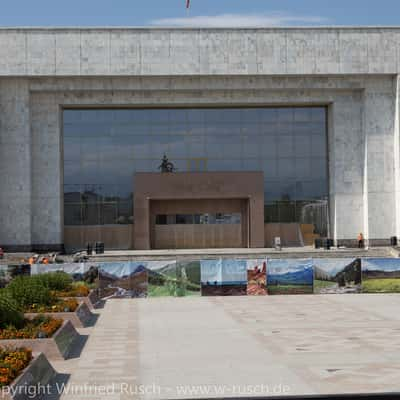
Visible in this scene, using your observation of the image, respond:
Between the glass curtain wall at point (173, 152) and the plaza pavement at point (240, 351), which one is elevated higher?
the glass curtain wall at point (173, 152)

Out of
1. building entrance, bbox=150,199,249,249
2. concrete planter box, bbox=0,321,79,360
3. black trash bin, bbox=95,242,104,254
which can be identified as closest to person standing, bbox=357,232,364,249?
building entrance, bbox=150,199,249,249

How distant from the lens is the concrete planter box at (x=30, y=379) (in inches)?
374

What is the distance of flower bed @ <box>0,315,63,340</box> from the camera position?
46.1 ft

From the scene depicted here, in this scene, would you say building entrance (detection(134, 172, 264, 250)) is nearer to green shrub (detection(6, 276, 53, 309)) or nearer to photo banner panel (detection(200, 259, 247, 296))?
photo banner panel (detection(200, 259, 247, 296))

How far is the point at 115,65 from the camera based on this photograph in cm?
4666

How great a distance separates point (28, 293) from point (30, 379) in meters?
9.25

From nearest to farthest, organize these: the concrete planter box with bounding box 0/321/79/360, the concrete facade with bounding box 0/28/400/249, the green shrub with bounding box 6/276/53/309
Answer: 1. the concrete planter box with bounding box 0/321/79/360
2. the green shrub with bounding box 6/276/53/309
3. the concrete facade with bounding box 0/28/400/249

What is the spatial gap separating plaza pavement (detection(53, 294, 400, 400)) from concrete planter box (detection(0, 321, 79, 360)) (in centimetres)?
32

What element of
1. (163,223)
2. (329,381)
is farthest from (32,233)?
(329,381)

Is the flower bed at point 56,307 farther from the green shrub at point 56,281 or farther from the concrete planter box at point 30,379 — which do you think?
the concrete planter box at point 30,379

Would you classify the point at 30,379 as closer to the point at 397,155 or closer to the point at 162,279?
the point at 162,279

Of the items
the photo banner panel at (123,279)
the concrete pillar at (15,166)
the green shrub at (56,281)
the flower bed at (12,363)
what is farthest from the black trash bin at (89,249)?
the flower bed at (12,363)

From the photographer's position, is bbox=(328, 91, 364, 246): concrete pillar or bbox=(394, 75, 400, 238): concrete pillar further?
bbox=(328, 91, 364, 246): concrete pillar

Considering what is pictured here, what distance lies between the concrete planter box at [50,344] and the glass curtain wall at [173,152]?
113 feet
